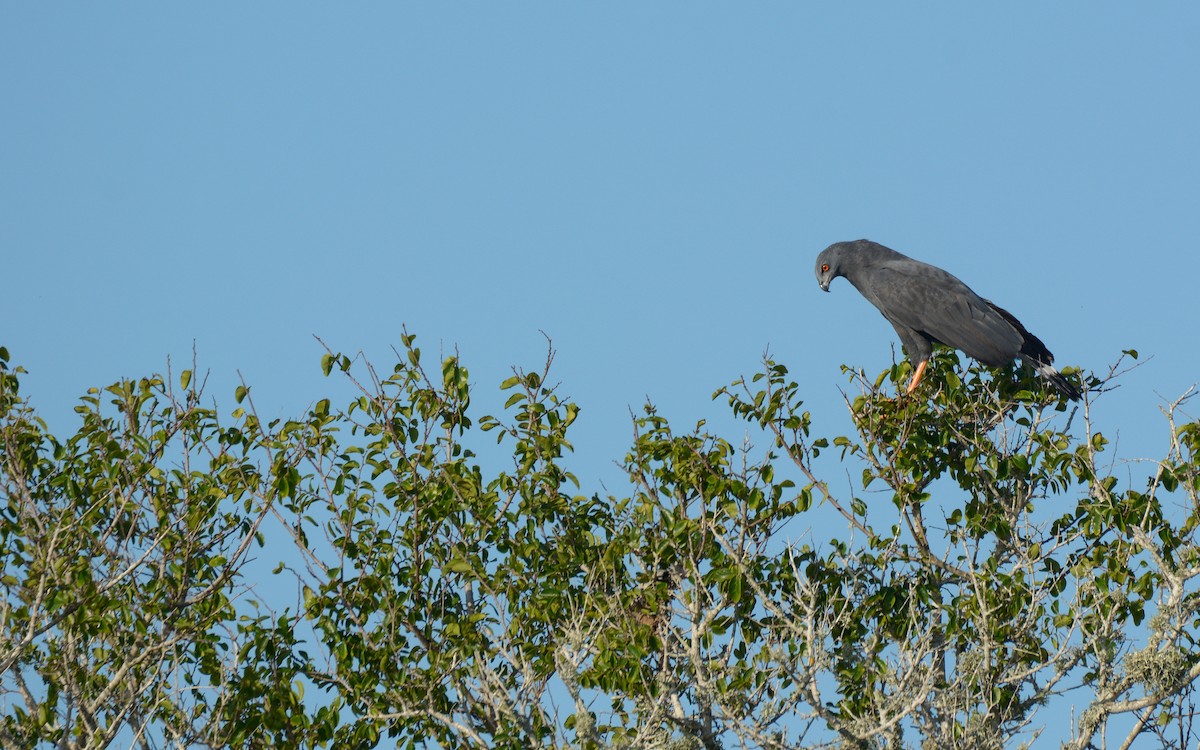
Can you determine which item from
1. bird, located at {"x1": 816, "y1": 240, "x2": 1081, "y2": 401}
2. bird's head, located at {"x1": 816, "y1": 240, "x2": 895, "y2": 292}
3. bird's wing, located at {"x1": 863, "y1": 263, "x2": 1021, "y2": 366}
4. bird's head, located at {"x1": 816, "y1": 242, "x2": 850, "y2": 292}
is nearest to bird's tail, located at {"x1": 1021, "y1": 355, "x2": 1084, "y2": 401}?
bird, located at {"x1": 816, "y1": 240, "x2": 1081, "y2": 401}

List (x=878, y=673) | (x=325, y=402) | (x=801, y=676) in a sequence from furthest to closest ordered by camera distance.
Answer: (x=325, y=402) → (x=878, y=673) → (x=801, y=676)

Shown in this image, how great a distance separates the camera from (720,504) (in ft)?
27.4

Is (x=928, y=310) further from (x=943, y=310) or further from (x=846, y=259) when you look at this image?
(x=846, y=259)

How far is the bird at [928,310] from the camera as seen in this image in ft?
34.6

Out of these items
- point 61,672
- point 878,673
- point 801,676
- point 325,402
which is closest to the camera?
point 801,676

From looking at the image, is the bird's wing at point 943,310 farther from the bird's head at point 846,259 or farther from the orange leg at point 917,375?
the orange leg at point 917,375

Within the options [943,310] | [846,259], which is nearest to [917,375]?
[943,310]

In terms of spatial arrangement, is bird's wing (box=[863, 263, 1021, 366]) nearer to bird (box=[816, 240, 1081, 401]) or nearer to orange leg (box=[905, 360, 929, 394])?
bird (box=[816, 240, 1081, 401])

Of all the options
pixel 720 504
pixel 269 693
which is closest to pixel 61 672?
pixel 269 693

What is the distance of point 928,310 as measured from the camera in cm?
1152

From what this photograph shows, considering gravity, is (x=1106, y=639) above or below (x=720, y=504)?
below

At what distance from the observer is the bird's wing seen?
35.1 ft

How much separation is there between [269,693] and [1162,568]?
4873 millimetres

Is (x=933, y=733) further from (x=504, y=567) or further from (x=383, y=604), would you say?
(x=383, y=604)
